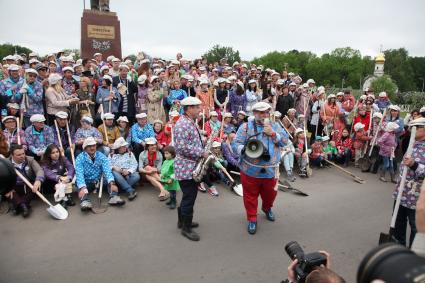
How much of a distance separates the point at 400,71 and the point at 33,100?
88532mm

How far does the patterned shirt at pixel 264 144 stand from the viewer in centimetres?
478

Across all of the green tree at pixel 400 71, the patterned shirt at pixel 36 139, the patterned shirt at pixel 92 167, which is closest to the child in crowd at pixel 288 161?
the patterned shirt at pixel 92 167

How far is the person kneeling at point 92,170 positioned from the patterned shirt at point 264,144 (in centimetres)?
254

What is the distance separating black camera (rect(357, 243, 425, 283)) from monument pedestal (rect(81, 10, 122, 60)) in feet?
41.3

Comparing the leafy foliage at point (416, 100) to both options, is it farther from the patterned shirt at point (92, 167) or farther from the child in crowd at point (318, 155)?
the patterned shirt at point (92, 167)

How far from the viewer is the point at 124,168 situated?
643 cm

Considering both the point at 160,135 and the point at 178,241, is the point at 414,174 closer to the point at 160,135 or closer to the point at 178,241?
the point at 178,241

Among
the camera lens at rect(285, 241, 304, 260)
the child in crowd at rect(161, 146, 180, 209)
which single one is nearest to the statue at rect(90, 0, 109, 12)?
the child in crowd at rect(161, 146, 180, 209)

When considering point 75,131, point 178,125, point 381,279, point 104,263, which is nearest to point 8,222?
point 104,263

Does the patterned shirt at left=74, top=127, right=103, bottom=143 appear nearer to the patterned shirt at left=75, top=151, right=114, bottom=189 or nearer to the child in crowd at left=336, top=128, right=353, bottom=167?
the patterned shirt at left=75, top=151, right=114, bottom=189

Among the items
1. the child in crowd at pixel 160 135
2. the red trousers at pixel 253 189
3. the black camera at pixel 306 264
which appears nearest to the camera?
the black camera at pixel 306 264

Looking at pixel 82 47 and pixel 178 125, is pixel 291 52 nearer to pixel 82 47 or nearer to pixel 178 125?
pixel 82 47

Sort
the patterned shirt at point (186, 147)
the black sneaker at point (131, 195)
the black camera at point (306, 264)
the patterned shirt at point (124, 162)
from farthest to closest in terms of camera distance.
Result: the patterned shirt at point (124, 162) → the black sneaker at point (131, 195) → the patterned shirt at point (186, 147) → the black camera at point (306, 264)

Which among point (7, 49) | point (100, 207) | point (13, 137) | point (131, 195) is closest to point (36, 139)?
point (13, 137)
